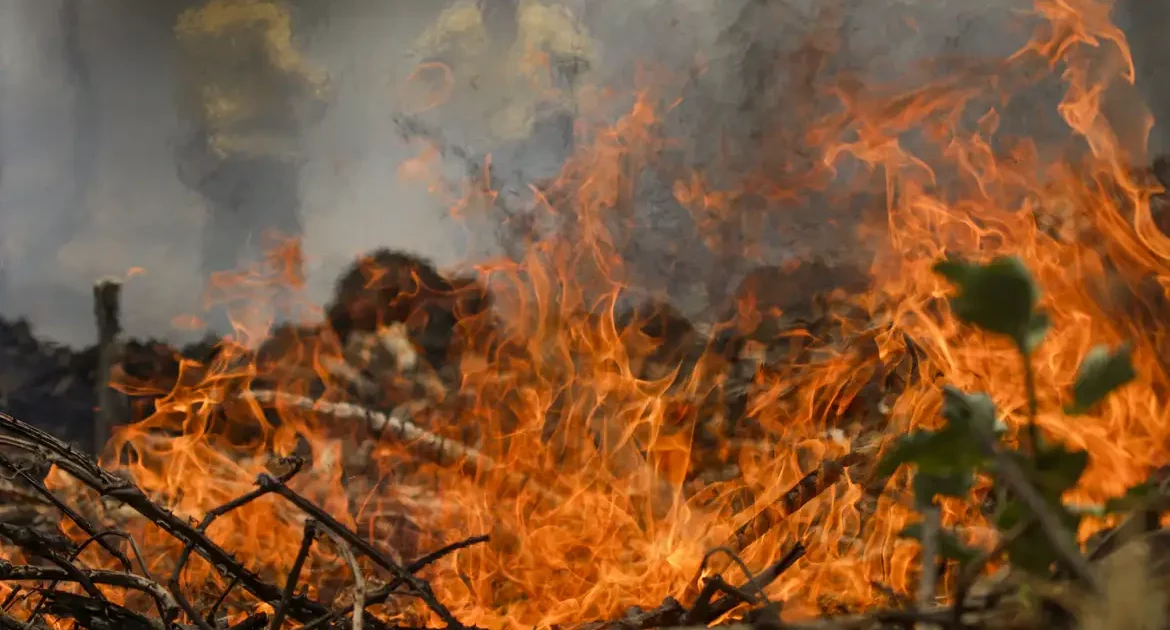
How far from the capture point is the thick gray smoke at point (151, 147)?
2113 millimetres

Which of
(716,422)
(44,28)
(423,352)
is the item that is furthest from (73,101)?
(716,422)

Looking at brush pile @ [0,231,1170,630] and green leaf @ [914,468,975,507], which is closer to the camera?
green leaf @ [914,468,975,507]

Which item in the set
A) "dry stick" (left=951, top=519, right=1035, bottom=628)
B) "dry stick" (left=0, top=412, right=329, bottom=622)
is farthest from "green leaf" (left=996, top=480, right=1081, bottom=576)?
"dry stick" (left=0, top=412, right=329, bottom=622)

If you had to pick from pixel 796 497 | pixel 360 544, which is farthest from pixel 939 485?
pixel 796 497

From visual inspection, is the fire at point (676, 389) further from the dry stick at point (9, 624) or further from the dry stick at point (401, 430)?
the dry stick at point (9, 624)

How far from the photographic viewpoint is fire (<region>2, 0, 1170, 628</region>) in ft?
4.41

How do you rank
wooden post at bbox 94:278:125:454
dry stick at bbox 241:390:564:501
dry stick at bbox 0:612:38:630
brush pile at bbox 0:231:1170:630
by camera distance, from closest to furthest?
dry stick at bbox 0:612:38:630 → brush pile at bbox 0:231:1170:630 → dry stick at bbox 241:390:564:501 → wooden post at bbox 94:278:125:454

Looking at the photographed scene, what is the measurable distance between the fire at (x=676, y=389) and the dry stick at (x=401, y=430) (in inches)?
0.5

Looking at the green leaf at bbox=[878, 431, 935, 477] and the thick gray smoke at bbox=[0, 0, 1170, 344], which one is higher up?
the thick gray smoke at bbox=[0, 0, 1170, 344]

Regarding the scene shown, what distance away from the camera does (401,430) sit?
2.07 metres

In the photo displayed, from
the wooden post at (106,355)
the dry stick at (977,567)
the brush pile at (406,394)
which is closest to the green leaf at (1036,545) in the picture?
the dry stick at (977,567)

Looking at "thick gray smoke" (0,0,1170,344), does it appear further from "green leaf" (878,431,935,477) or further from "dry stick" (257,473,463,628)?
"green leaf" (878,431,935,477)

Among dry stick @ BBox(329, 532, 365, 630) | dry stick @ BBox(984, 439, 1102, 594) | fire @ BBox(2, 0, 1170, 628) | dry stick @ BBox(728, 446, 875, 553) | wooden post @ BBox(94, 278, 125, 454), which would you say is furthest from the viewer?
wooden post @ BBox(94, 278, 125, 454)

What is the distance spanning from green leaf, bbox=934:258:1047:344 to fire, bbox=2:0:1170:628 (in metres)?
1.00
